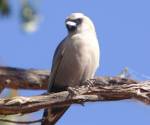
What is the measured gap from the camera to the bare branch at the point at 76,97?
4762 mm

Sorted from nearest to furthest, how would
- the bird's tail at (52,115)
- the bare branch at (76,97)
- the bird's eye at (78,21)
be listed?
the bare branch at (76,97), the bird's tail at (52,115), the bird's eye at (78,21)

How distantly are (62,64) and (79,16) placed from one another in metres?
0.64

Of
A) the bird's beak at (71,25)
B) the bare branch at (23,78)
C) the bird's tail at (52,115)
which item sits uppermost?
the bird's beak at (71,25)

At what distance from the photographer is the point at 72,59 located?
5.88 metres

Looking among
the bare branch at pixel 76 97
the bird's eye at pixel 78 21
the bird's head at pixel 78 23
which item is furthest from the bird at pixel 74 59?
the bare branch at pixel 76 97

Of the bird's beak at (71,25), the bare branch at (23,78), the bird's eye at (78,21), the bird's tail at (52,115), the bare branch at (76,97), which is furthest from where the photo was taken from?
the bare branch at (23,78)

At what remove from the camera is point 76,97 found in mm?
4867

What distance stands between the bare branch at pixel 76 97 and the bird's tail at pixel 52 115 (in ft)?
1.63

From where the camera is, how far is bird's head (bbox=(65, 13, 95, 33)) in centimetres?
616

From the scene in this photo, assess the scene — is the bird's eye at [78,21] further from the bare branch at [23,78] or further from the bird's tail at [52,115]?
the bird's tail at [52,115]

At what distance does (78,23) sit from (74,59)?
56 centimetres

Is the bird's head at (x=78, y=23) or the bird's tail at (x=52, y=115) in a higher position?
the bird's head at (x=78, y=23)

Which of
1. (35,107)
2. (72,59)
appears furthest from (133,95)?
(72,59)

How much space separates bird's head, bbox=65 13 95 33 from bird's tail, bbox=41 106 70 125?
0.96m
